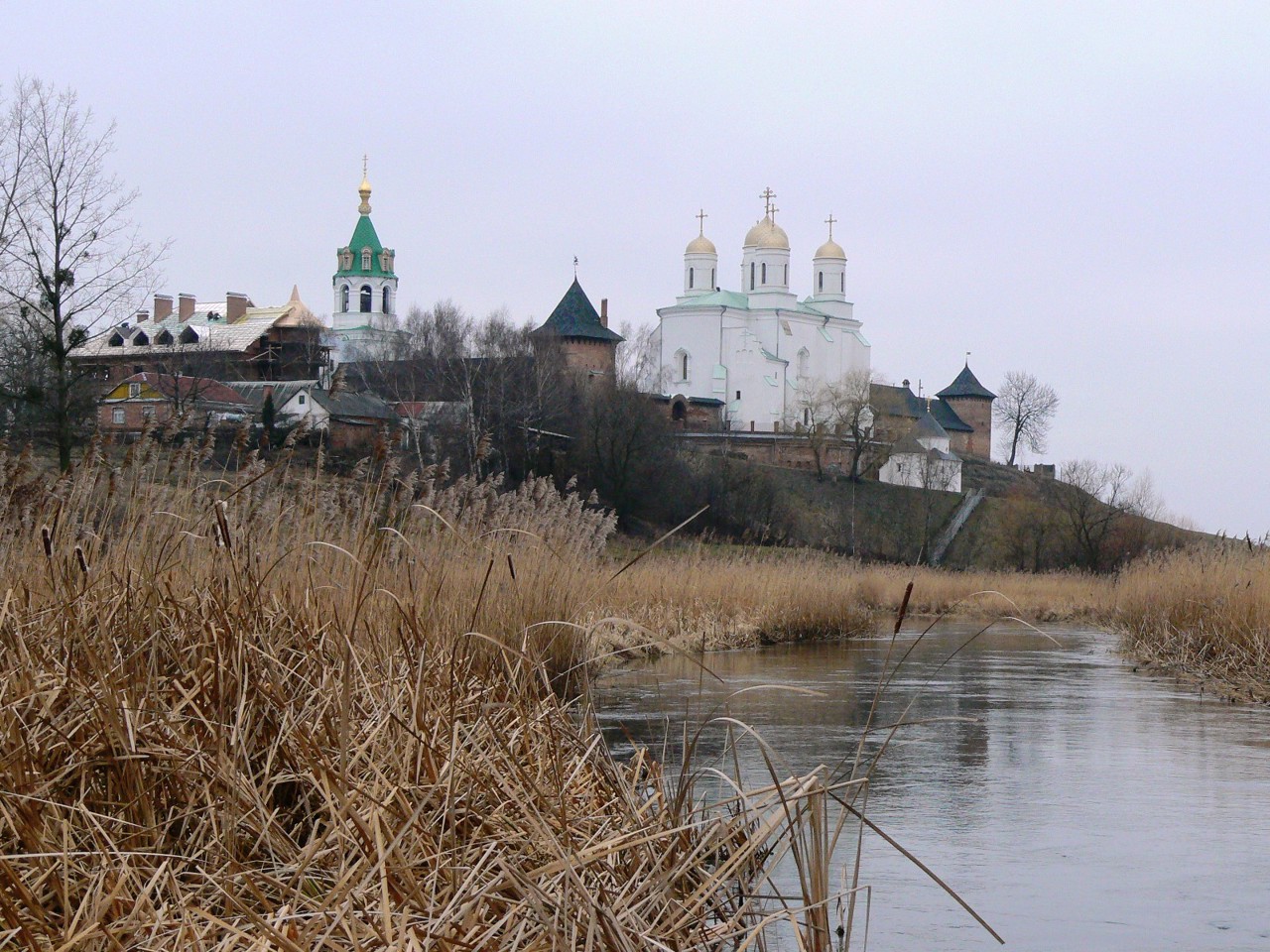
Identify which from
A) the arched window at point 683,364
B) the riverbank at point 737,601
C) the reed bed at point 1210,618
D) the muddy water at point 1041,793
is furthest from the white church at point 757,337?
the muddy water at point 1041,793

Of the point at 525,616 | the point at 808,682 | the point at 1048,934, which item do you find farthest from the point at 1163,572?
the point at 1048,934

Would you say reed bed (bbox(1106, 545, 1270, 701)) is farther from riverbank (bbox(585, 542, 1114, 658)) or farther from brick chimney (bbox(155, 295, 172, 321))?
brick chimney (bbox(155, 295, 172, 321))

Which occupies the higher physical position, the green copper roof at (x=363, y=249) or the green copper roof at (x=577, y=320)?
the green copper roof at (x=363, y=249)

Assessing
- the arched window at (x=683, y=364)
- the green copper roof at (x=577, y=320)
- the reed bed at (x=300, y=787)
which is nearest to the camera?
the reed bed at (x=300, y=787)

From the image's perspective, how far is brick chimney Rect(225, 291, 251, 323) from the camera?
85.5 m

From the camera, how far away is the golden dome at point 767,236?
272 feet

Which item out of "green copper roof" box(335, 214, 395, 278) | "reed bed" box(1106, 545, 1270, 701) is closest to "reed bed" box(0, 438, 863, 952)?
"reed bed" box(1106, 545, 1270, 701)

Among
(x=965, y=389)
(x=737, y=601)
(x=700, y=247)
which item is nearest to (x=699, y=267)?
(x=700, y=247)

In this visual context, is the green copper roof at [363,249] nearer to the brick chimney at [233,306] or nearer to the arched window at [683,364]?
the brick chimney at [233,306]

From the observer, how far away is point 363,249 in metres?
89.9

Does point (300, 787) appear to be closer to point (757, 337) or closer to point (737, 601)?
Answer: point (737, 601)

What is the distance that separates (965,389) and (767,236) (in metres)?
21.6

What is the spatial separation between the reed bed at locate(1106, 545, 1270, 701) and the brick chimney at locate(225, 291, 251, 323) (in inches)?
2923

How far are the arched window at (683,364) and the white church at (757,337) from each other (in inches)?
2.0
